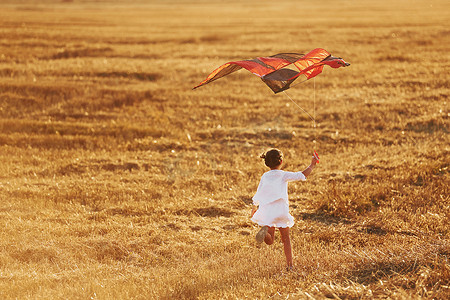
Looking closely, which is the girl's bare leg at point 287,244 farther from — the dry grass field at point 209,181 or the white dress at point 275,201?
the dry grass field at point 209,181

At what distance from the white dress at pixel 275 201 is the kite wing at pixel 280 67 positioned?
1.43 metres

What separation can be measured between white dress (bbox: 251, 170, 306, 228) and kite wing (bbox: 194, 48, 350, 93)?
56.2 inches

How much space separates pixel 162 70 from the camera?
2155 cm

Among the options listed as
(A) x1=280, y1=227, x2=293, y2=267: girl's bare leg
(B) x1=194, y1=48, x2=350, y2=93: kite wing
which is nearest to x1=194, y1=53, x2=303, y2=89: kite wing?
(B) x1=194, y1=48, x2=350, y2=93: kite wing

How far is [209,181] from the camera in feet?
34.8

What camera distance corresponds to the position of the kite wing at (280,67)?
22.2ft

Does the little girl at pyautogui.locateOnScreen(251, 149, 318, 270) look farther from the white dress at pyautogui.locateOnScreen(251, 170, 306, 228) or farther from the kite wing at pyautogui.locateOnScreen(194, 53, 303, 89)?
the kite wing at pyautogui.locateOnScreen(194, 53, 303, 89)

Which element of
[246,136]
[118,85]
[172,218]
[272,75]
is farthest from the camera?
[118,85]

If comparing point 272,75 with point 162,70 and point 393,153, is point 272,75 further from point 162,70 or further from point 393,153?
point 162,70

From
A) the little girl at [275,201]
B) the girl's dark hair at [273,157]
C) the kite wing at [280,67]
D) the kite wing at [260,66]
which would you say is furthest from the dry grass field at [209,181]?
the kite wing at [260,66]

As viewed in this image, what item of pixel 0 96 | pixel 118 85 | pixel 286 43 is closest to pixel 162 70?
pixel 118 85

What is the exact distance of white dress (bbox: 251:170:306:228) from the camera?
6055 mm

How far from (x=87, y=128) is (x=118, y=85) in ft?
15.5

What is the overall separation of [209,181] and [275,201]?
461 cm
